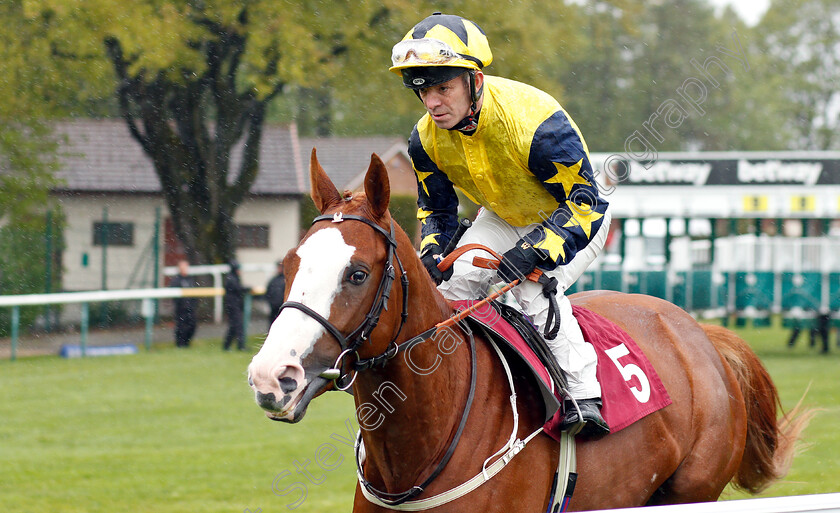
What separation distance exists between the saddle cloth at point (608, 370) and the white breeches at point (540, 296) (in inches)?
3.7

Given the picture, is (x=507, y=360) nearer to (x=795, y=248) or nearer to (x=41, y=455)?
(x=41, y=455)

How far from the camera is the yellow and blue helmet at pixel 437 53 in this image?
2.57m

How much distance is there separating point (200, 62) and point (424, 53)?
14.0m

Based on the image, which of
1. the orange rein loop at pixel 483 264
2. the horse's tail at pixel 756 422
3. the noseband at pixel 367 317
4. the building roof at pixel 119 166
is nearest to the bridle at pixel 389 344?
the noseband at pixel 367 317

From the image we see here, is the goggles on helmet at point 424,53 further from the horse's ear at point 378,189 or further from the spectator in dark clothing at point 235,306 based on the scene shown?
the spectator in dark clothing at point 235,306

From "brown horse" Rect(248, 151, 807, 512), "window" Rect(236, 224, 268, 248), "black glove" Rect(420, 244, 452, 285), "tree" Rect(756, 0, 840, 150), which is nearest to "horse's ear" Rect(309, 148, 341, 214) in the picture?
"brown horse" Rect(248, 151, 807, 512)

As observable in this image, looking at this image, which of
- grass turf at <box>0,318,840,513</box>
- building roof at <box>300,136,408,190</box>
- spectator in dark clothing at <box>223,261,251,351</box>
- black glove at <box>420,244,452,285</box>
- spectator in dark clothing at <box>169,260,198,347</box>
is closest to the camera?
black glove at <box>420,244,452,285</box>

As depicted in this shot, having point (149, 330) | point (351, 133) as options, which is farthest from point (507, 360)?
point (351, 133)

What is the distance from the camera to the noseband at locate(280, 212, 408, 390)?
2188 millimetres

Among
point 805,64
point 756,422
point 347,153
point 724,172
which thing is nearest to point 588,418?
point 756,422

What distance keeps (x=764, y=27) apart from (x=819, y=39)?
2.39 m

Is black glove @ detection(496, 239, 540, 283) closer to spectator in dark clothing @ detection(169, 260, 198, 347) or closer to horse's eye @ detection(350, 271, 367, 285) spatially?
horse's eye @ detection(350, 271, 367, 285)

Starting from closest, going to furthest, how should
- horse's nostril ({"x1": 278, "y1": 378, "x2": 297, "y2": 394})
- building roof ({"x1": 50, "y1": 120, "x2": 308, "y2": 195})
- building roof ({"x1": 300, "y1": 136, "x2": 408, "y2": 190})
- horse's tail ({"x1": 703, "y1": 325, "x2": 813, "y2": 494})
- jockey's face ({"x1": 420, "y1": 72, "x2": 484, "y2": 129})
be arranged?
horse's nostril ({"x1": 278, "y1": 378, "x2": 297, "y2": 394})
jockey's face ({"x1": 420, "y1": 72, "x2": 484, "y2": 129})
horse's tail ({"x1": 703, "y1": 325, "x2": 813, "y2": 494})
building roof ({"x1": 50, "y1": 120, "x2": 308, "y2": 195})
building roof ({"x1": 300, "y1": 136, "x2": 408, "y2": 190})

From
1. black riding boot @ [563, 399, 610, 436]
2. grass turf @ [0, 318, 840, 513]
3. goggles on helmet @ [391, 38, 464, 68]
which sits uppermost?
goggles on helmet @ [391, 38, 464, 68]
